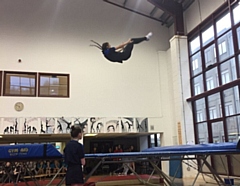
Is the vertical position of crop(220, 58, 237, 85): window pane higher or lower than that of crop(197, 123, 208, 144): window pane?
higher

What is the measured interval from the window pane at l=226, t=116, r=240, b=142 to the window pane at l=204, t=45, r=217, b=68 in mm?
2037

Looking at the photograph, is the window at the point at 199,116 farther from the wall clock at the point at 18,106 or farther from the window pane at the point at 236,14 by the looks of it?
the wall clock at the point at 18,106

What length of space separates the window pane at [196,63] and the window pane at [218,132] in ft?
7.00

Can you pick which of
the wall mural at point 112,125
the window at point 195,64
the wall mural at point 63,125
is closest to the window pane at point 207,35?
the window at point 195,64

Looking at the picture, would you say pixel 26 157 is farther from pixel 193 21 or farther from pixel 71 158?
pixel 193 21

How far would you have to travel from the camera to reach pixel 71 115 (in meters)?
11.1

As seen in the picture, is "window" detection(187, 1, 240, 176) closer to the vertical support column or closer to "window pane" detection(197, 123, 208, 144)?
"window pane" detection(197, 123, 208, 144)

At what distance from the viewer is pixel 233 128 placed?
28.2ft

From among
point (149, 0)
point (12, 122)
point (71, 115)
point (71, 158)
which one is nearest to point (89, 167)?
point (71, 115)

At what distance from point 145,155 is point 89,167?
10.5 meters

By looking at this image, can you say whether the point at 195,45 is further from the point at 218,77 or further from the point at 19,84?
the point at 19,84

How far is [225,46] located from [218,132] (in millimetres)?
2719

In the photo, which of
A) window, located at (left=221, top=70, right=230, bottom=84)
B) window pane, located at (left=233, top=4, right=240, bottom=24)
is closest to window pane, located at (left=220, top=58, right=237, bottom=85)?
window, located at (left=221, top=70, right=230, bottom=84)

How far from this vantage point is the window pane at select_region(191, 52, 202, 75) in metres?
10.5
